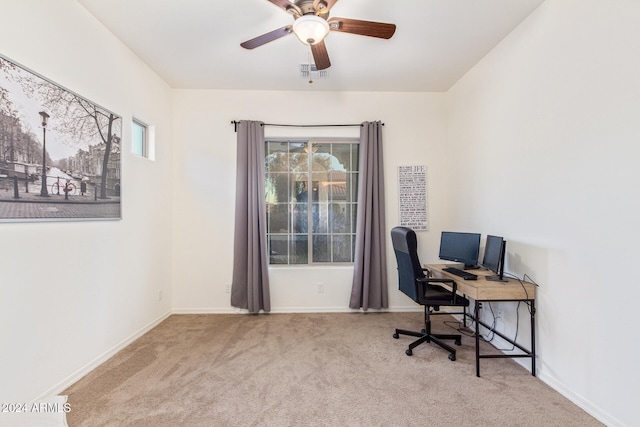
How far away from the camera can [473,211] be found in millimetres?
3102

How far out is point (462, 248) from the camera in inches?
113

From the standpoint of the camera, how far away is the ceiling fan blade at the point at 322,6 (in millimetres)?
1707

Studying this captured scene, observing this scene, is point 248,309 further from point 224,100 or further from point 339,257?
point 224,100

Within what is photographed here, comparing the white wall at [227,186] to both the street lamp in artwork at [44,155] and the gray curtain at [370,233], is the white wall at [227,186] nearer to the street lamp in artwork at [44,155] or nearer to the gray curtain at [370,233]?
the gray curtain at [370,233]

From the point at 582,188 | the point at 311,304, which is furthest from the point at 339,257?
the point at 582,188

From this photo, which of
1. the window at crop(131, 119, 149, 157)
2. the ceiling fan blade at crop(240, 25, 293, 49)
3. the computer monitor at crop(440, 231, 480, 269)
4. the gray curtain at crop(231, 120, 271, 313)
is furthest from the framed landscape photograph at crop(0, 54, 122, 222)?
the computer monitor at crop(440, 231, 480, 269)

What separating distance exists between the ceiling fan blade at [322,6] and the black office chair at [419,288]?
181 centimetres

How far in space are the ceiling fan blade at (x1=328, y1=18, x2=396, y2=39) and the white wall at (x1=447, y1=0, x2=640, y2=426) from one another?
1281 mm

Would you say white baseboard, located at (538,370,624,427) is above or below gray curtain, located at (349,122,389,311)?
below

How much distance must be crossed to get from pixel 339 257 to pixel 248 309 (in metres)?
1.34

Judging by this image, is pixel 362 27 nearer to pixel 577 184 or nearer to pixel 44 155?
pixel 577 184

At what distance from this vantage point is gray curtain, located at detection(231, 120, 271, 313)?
3396 mm

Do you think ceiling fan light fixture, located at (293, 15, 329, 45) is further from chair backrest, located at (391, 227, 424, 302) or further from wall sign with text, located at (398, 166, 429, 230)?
wall sign with text, located at (398, 166, 429, 230)

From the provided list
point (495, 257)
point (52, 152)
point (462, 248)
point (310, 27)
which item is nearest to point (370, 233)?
point (462, 248)
